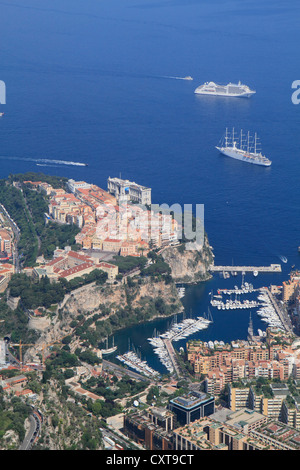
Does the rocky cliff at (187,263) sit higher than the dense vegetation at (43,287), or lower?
higher

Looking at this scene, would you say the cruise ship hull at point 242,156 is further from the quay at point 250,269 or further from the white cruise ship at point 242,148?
the quay at point 250,269

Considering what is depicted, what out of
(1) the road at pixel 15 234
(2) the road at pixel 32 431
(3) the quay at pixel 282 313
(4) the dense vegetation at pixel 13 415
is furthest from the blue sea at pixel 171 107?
(2) the road at pixel 32 431

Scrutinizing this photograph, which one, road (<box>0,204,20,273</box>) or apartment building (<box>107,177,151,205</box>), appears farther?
apartment building (<box>107,177,151,205</box>)

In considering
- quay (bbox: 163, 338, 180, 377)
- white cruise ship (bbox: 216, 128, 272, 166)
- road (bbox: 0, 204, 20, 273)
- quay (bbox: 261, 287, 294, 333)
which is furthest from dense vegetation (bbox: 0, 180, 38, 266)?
white cruise ship (bbox: 216, 128, 272, 166)

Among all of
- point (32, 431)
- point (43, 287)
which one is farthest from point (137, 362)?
point (32, 431)

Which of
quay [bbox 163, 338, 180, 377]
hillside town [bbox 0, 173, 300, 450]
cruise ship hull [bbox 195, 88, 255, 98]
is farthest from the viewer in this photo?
cruise ship hull [bbox 195, 88, 255, 98]

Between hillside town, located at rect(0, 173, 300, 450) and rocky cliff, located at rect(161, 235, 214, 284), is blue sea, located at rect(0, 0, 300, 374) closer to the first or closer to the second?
rocky cliff, located at rect(161, 235, 214, 284)

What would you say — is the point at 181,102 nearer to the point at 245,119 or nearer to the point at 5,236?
the point at 245,119
